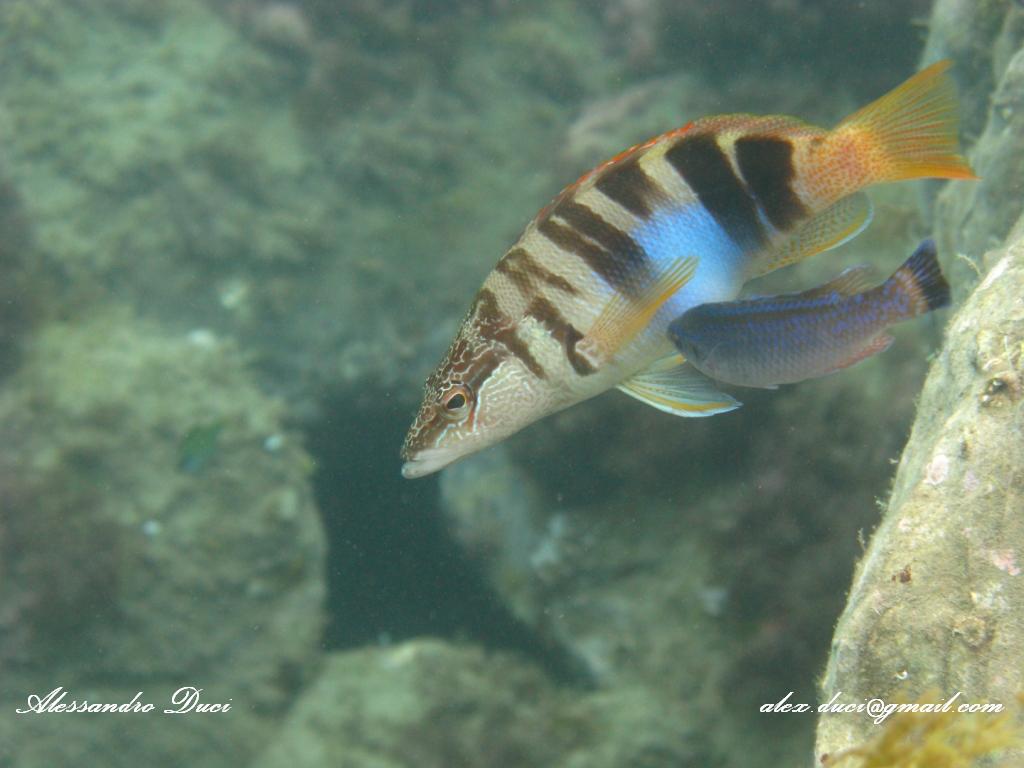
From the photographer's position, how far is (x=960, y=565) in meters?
1.75

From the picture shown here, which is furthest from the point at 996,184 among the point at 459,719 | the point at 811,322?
the point at 459,719

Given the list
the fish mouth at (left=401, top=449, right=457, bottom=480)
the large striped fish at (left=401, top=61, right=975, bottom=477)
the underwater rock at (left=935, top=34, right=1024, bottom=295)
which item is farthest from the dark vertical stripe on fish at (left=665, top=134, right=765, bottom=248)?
the underwater rock at (left=935, top=34, right=1024, bottom=295)

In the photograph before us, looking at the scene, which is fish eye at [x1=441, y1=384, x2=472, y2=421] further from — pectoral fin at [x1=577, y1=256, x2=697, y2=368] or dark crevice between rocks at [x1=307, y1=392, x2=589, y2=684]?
dark crevice between rocks at [x1=307, y1=392, x2=589, y2=684]

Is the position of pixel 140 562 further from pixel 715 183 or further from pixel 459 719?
pixel 715 183

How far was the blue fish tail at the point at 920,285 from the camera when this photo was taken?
2090 millimetres

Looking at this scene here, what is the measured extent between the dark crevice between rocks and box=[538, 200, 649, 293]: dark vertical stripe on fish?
450 cm

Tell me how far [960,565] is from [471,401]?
1406 millimetres

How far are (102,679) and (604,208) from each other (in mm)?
6656

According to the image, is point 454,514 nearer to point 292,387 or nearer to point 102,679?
point 292,387

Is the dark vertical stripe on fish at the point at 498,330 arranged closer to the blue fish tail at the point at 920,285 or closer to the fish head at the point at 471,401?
the fish head at the point at 471,401

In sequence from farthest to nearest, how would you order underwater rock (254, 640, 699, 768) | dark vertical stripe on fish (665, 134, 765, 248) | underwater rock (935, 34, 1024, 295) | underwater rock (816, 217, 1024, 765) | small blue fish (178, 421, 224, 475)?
small blue fish (178, 421, 224, 475) → underwater rock (254, 640, 699, 768) → underwater rock (935, 34, 1024, 295) → dark vertical stripe on fish (665, 134, 765, 248) → underwater rock (816, 217, 1024, 765)

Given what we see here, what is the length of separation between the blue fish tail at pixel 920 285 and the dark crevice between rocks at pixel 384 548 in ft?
15.3

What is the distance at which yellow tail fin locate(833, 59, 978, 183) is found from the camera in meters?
1.89

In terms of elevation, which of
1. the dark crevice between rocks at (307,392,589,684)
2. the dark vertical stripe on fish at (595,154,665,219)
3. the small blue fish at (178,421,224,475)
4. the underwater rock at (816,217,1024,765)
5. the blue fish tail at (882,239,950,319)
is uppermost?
the small blue fish at (178,421,224,475)
